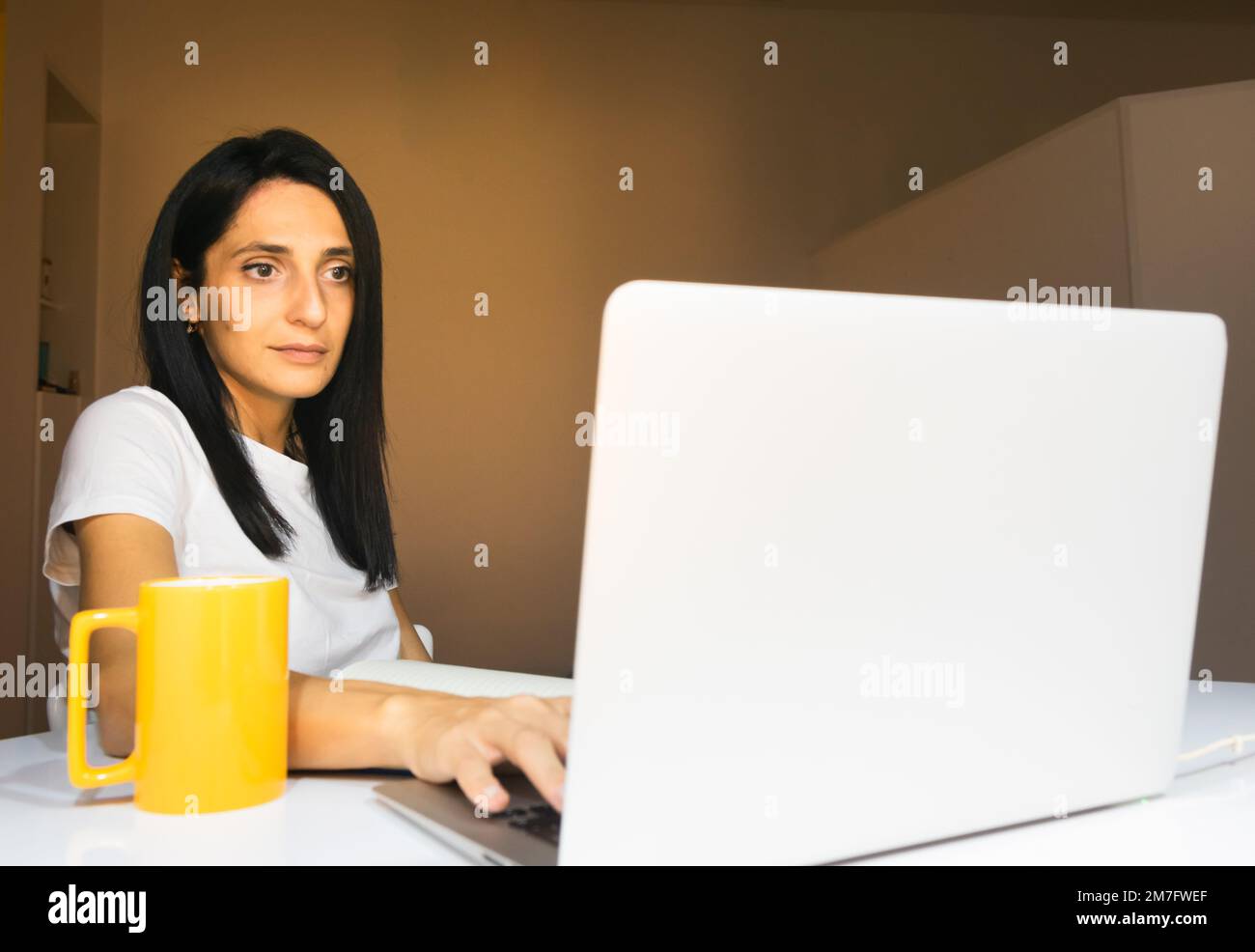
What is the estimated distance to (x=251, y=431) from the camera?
1.27m

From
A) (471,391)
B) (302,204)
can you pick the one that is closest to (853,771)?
(302,204)

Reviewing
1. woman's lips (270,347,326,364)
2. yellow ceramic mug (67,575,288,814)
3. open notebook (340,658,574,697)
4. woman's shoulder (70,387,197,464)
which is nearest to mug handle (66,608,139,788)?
yellow ceramic mug (67,575,288,814)

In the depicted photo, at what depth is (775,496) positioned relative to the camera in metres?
0.46

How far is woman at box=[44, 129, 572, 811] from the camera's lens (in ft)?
3.01

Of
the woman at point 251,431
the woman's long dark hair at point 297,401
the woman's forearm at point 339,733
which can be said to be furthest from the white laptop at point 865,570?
the woman's long dark hair at point 297,401

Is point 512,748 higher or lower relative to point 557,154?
lower

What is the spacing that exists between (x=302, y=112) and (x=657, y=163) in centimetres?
153

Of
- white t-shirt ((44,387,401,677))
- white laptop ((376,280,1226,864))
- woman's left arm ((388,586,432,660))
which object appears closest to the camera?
white laptop ((376,280,1226,864))

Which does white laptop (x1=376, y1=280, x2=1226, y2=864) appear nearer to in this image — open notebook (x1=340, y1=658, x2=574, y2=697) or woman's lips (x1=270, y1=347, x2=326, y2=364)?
open notebook (x1=340, y1=658, x2=574, y2=697)

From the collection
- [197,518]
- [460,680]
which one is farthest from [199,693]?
[197,518]

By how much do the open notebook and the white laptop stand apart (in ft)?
0.80

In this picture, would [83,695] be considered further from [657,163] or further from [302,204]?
[657,163]

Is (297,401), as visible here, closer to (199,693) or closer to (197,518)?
(197,518)

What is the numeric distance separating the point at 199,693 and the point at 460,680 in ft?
0.98
